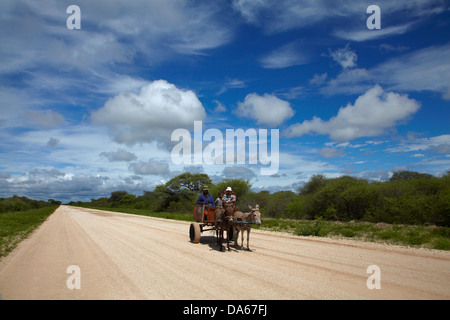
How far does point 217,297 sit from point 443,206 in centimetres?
2153

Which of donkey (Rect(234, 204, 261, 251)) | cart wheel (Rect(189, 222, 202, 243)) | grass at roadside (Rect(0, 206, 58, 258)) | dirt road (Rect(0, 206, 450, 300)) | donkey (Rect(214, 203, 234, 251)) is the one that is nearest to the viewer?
dirt road (Rect(0, 206, 450, 300))

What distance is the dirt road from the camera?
20.4 ft

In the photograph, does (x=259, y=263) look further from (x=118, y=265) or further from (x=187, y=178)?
(x=187, y=178)

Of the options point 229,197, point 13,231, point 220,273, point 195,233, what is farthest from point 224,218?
point 13,231

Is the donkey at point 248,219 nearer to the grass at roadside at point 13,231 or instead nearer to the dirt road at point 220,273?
the dirt road at point 220,273

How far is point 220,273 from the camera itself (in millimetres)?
7855

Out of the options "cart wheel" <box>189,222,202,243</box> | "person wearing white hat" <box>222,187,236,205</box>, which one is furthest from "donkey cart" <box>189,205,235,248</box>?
"person wearing white hat" <box>222,187,236,205</box>

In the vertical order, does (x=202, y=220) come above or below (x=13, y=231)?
above

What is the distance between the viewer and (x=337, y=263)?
9.42 meters

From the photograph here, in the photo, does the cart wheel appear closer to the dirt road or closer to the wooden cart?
the wooden cart

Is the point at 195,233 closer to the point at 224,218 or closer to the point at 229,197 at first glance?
the point at 224,218

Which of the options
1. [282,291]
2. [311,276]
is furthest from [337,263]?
[282,291]

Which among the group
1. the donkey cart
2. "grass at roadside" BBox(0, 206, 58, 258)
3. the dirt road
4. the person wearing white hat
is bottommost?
"grass at roadside" BBox(0, 206, 58, 258)

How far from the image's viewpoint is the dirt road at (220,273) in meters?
6.21
